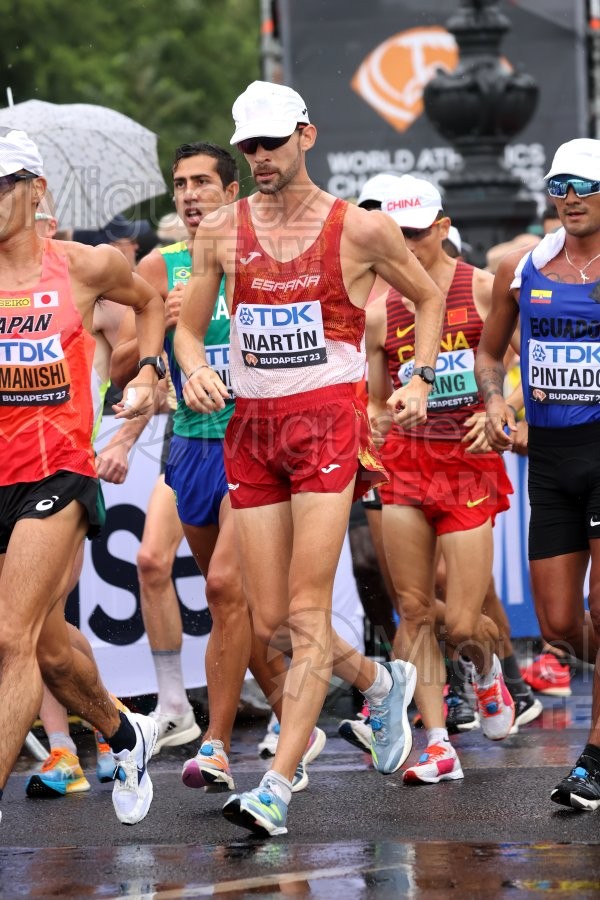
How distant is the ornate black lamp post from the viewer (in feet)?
58.1

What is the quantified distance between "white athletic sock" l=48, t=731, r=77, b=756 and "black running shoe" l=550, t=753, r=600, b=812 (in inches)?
89.1

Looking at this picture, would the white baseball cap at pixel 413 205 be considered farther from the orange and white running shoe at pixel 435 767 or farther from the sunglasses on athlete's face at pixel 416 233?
the orange and white running shoe at pixel 435 767

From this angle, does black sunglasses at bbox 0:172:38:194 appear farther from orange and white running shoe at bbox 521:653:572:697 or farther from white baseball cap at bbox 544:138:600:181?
orange and white running shoe at bbox 521:653:572:697

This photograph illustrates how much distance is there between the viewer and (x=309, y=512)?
6.74m

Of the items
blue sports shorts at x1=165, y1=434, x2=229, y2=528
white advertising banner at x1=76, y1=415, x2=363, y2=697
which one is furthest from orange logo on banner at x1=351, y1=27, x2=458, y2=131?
blue sports shorts at x1=165, y1=434, x2=229, y2=528

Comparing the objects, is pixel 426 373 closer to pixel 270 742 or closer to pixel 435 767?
pixel 435 767

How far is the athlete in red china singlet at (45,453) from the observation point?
6.48 m

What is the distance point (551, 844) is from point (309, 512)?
143 cm

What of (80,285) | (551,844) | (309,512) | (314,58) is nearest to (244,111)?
(80,285)

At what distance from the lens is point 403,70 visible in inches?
1136

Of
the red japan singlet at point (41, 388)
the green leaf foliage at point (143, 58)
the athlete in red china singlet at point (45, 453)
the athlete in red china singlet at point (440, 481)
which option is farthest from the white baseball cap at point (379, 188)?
the green leaf foliage at point (143, 58)

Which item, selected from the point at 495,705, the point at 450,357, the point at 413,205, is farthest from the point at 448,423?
the point at 495,705

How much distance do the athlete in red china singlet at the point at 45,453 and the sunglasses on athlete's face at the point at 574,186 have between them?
1.67 meters

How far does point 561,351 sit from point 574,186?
625 mm
